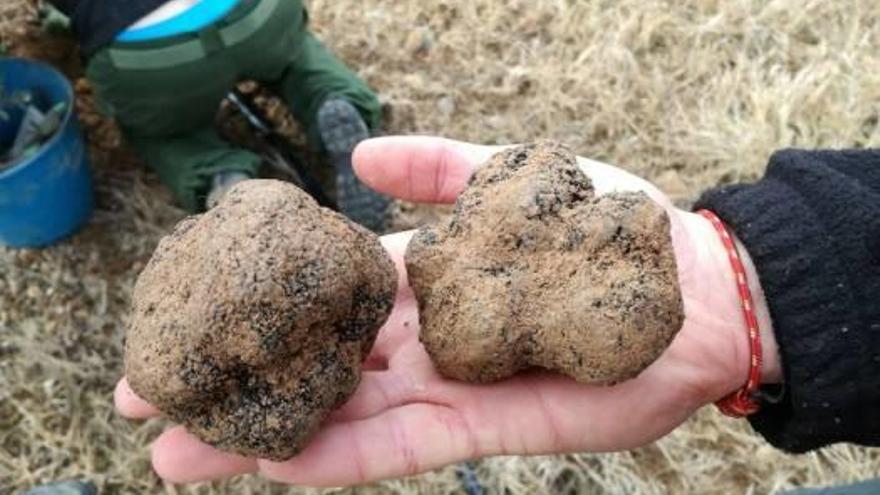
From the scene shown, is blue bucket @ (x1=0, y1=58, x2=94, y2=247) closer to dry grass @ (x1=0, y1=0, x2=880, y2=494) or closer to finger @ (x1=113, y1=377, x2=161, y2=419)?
dry grass @ (x1=0, y1=0, x2=880, y2=494)

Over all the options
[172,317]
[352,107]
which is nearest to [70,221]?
[352,107]

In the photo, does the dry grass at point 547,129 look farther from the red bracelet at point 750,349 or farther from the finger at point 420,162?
the finger at point 420,162

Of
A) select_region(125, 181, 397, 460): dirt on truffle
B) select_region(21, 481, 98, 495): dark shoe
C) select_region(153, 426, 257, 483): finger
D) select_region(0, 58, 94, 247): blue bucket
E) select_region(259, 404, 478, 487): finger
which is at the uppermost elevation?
select_region(125, 181, 397, 460): dirt on truffle

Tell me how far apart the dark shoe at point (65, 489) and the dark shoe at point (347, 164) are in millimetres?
869

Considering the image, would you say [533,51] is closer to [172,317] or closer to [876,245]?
[876,245]

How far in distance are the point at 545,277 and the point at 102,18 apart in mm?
1433

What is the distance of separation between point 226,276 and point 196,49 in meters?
1.13

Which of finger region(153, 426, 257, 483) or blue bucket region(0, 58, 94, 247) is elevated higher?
finger region(153, 426, 257, 483)

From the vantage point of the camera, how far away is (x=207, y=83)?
2.51m

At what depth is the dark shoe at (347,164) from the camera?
2.57 m

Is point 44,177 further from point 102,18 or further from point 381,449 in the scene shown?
point 381,449

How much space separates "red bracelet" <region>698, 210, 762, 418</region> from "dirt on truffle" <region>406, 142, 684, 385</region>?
24 cm

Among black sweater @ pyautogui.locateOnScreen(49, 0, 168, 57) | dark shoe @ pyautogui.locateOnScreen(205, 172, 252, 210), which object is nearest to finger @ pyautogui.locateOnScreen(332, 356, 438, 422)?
dark shoe @ pyautogui.locateOnScreen(205, 172, 252, 210)

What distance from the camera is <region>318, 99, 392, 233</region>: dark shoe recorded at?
2.57m
